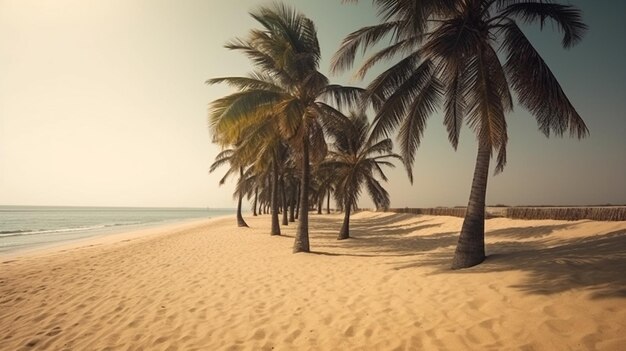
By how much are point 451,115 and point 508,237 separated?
6974 millimetres

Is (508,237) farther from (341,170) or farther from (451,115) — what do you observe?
(341,170)

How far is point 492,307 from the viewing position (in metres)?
4.52

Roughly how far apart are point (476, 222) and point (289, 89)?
8144 millimetres

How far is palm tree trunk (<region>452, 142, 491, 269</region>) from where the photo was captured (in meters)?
7.04

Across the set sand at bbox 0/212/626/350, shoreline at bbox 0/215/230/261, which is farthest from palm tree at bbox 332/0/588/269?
shoreline at bbox 0/215/230/261

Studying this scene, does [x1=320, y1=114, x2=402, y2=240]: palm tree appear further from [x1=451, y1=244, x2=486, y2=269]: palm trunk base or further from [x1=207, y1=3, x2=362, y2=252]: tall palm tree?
[x1=451, y1=244, x2=486, y2=269]: palm trunk base

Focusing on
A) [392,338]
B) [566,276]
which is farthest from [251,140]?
[566,276]

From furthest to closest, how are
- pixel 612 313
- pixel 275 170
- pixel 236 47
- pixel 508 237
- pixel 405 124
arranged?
pixel 275 170, pixel 508 237, pixel 236 47, pixel 405 124, pixel 612 313

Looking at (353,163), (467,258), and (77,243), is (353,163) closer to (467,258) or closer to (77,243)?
(467,258)

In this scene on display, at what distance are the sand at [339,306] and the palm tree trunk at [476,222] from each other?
394 millimetres

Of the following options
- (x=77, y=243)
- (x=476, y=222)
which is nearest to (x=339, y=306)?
(x=476, y=222)

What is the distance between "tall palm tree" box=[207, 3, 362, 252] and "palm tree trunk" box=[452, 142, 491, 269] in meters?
5.78

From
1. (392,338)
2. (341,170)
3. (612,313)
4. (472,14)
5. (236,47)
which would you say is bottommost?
(392,338)

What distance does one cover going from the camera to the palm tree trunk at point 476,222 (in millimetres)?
7039
